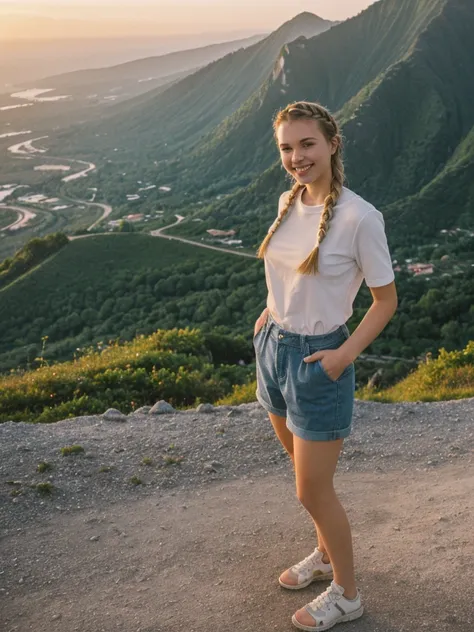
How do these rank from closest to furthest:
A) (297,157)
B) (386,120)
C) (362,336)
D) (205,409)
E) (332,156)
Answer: (362,336) → (297,157) → (332,156) → (205,409) → (386,120)

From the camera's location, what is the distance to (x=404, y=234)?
276 feet

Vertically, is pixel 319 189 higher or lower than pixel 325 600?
higher

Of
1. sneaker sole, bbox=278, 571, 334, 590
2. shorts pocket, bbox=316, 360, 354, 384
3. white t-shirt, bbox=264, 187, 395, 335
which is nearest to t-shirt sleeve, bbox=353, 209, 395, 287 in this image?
white t-shirt, bbox=264, 187, 395, 335

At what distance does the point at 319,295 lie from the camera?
362cm

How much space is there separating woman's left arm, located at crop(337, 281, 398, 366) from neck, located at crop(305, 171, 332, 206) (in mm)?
602

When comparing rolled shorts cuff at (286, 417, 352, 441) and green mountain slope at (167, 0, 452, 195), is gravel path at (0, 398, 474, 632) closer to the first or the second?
rolled shorts cuff at (286, 417, 352, 441)

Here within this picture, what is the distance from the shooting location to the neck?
371cm

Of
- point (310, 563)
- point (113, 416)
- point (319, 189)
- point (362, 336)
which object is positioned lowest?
point (113, 416)

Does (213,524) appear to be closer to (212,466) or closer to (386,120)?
(212,466)

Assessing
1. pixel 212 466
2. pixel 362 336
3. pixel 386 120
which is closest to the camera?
pixel 362 336

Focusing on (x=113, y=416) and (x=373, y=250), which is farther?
(x=113, y=416)

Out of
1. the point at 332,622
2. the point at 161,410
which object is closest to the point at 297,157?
the point at 332,622

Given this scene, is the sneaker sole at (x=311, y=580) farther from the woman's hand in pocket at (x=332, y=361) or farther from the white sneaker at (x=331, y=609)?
the woman's hand in pocket at (x=332, y=361)

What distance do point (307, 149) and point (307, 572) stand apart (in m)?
2.80
